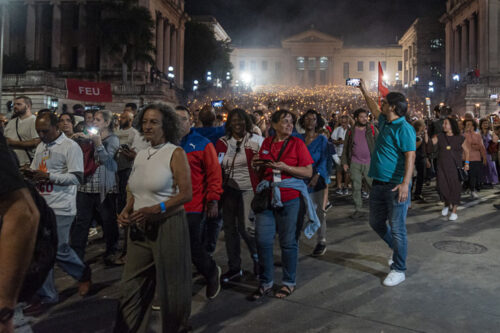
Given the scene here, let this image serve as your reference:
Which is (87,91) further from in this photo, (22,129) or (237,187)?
(237,187)

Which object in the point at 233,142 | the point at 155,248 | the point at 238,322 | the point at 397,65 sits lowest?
the point at 238,322

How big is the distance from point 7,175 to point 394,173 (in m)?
4.19

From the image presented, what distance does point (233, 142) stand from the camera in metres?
5.36

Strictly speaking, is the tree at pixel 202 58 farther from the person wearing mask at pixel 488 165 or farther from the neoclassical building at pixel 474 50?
the person wearing mask at pixel 488 165

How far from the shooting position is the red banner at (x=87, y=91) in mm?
17123

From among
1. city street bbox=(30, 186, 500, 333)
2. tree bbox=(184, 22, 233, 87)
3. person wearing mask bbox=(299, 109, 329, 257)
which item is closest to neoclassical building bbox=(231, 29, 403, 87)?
tree bbox=(184, 22, 233, 87)

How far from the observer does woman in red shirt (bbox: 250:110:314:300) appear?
15.1 ft

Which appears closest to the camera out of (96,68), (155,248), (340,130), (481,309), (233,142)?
(155,248)

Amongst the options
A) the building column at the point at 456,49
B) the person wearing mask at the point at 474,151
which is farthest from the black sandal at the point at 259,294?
the building column at the point at 456,49

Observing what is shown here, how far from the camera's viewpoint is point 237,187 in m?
5.20

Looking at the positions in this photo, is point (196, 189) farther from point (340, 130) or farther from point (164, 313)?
point (340, 130)

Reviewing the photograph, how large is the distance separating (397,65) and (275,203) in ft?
359

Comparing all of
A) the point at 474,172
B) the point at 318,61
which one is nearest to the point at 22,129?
the point at 474,172

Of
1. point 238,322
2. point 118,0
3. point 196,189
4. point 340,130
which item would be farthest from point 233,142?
point 118,0
